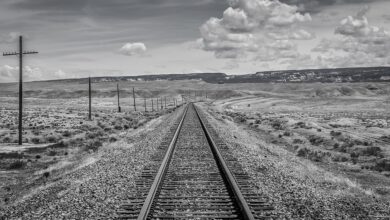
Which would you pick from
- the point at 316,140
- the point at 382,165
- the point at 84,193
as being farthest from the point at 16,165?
the point at 316,140

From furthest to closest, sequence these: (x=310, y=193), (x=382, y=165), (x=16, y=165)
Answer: (x=16, y=165)
(x=382, y=165)
(x=310, y=193)

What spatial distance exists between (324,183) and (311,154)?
742 centimetres

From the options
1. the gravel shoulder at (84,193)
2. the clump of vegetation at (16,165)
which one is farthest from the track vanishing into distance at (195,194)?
the clump of vegetation at (16,165)

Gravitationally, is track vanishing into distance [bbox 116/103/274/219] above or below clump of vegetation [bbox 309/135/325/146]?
above

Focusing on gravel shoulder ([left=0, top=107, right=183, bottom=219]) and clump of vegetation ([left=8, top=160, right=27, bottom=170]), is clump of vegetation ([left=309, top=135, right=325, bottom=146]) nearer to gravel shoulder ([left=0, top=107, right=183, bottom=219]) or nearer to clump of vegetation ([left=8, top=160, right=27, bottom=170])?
gravel shoulder ([left=0, top=107, right=183, bottom=219])

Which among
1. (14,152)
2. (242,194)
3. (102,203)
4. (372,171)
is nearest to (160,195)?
(102,203)

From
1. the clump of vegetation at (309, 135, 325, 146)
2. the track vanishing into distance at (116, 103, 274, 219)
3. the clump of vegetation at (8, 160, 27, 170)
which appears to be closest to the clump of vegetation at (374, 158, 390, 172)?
the track vanishing into distance at (116, 103, 274, 219)

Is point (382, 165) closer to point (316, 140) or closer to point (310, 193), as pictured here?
point (310, 193)

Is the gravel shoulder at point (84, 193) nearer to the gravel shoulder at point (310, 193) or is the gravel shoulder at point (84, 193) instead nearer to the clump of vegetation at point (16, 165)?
the clump of vegetation at point (16, 165)

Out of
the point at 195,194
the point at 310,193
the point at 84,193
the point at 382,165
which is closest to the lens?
the point at 195,194

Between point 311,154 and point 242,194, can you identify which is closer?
point 242,194

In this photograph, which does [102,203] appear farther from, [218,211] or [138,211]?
[218,211]

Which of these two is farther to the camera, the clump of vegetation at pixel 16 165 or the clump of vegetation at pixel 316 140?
the clump of vegetation at pixel 316 140

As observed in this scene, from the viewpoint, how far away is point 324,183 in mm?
11328
